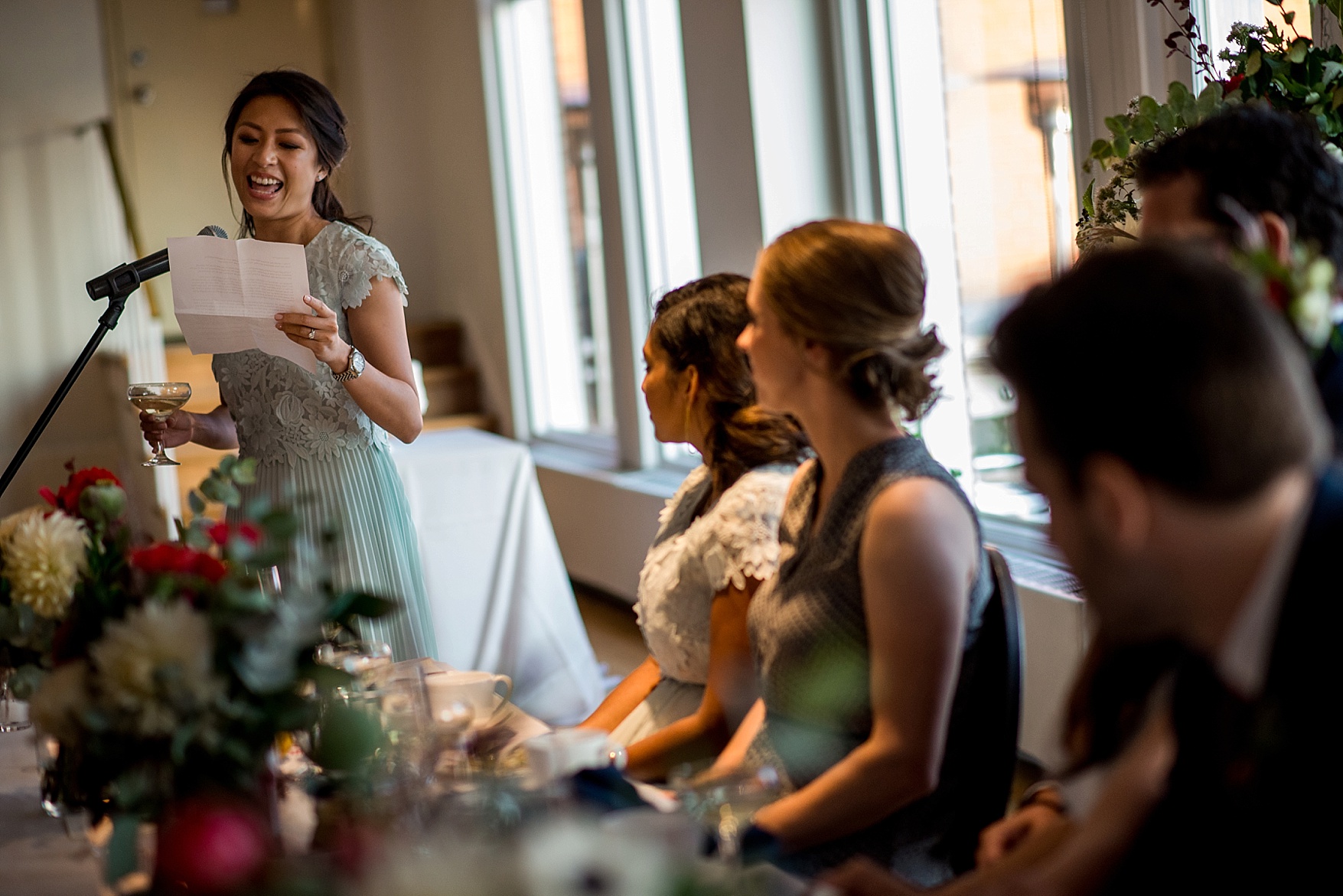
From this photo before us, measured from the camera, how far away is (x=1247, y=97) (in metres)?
1.84

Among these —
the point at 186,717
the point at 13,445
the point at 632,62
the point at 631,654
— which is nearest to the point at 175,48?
the point at 13,445

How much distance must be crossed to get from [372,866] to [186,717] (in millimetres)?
315

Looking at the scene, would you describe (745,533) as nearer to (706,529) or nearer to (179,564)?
(706,529)

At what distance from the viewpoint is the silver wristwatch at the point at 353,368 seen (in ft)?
7.06

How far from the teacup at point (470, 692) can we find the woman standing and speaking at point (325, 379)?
615 mm

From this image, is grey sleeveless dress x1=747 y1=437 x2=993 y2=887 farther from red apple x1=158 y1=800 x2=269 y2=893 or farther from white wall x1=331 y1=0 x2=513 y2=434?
white wall x1=331 y1=0 x2=513 y2=434

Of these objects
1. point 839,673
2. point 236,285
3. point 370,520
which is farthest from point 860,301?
point 370,520

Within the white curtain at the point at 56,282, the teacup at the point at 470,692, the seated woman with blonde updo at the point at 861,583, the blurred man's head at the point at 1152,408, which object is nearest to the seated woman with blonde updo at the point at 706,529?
the seated woman with blonde updo at the point at 861,583

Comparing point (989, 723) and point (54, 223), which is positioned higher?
point (54, 223)

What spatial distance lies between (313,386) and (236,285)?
0.27 meters

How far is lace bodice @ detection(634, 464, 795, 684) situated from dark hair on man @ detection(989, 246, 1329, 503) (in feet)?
3.07

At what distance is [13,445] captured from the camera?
7.42 metres

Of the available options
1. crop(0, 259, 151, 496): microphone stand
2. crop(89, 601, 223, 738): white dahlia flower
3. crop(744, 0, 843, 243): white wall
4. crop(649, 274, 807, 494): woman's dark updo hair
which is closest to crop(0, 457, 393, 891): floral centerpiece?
crop(89, 601, 223, 738): white dahlia flower

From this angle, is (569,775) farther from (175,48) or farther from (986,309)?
(175,48)
